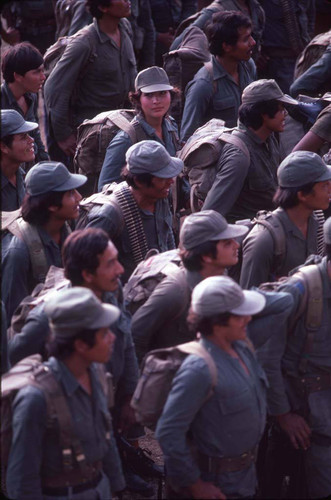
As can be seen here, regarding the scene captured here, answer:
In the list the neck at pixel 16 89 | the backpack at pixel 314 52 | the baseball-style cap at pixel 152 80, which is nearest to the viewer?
the baseball-style cap at pixel 152 80

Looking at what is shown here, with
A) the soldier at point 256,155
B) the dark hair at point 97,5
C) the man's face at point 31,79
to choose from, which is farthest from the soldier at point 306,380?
the dark hair at point 97,5

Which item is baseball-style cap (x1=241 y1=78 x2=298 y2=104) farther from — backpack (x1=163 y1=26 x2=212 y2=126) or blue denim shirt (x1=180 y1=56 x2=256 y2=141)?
backpack (x1=163 y1=26 x2=212 y2=126)

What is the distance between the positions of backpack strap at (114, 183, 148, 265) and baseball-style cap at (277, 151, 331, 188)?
1025mm

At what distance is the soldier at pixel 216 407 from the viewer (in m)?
5.30

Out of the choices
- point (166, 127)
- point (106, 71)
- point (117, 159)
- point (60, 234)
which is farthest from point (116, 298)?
point (106, 71)

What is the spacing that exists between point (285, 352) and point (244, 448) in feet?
3.53

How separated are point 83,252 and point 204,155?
265 centimetres

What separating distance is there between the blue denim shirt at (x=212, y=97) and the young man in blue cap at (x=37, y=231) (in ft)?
9.44

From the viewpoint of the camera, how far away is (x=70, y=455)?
5.05 m

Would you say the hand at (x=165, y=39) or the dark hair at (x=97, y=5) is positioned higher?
the dark hair at (x=97, y=5)

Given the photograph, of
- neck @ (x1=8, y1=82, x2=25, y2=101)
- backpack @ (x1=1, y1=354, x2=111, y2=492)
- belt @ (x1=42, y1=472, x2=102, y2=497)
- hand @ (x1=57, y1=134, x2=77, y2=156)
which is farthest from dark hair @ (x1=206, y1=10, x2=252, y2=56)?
belt @ (x1=42, y1=472, x2=102, y2=497)

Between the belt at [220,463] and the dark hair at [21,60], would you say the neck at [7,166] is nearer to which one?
the dark hair at [21,60]

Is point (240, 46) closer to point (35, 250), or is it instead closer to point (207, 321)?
point (35, 250)

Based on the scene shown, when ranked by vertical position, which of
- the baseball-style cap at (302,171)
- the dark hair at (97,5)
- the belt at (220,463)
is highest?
the dark hair at (97,5)
